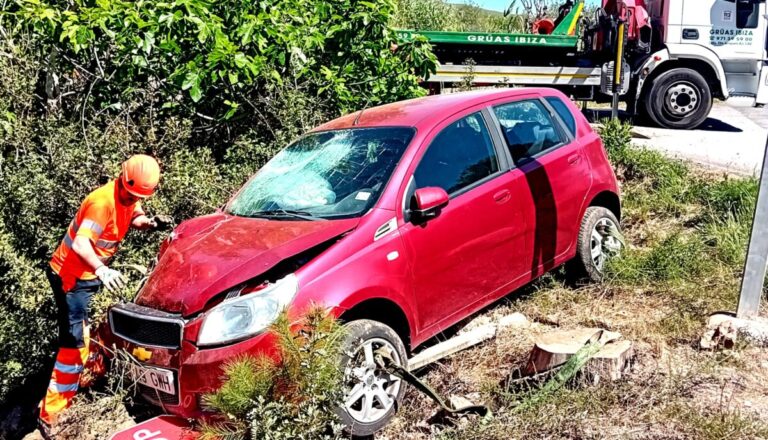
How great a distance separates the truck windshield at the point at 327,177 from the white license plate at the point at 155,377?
1.13m

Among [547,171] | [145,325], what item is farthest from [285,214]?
[547,171]

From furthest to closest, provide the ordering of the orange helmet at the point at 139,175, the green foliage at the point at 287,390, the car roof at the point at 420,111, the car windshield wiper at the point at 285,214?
the car roof at the point at 420,111, the orange helmet at the point at 139,175, the car windshield wiper at the point at 285,214, the green foliage at the point at 287,390

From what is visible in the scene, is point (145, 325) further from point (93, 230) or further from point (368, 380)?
point (368, 380)

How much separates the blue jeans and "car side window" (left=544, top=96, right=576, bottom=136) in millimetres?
3546

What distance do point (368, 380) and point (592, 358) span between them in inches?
49.1

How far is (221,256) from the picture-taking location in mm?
3600

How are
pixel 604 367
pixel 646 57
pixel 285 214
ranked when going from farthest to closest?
pixel 646 57 → pixel 285 214 → pixel 604 367

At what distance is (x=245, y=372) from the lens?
3014 millimetres

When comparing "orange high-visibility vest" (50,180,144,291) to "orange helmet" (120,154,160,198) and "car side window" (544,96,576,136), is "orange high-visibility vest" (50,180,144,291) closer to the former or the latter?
"orange helmet" (120,154,160,198)

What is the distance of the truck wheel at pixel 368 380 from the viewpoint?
11.0 ft

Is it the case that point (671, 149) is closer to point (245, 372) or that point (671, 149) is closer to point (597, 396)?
point (597, 396)

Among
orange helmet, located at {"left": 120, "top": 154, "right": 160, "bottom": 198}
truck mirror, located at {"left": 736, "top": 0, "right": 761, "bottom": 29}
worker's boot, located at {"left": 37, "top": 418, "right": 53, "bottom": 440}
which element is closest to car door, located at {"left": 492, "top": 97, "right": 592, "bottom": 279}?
orange helmet, located at {"left": 120, "top": 154, "right": 160, "bottom": 198}

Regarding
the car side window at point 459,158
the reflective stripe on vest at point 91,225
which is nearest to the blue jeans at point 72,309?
the reflective stripe on vest at point 91,225

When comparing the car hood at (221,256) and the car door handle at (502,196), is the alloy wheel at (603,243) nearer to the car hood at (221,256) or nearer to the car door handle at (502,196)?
the car door handle at (502,196)
